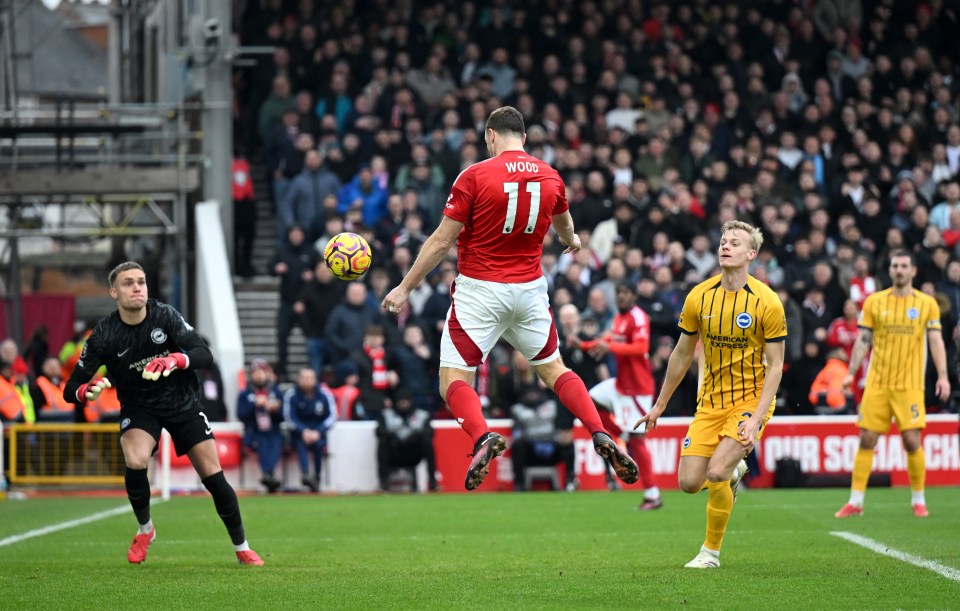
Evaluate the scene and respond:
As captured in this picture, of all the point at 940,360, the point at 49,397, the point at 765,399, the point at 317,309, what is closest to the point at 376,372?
the point at 317,309

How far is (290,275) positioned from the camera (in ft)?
68.5

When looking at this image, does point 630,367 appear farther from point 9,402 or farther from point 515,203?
point 9,402

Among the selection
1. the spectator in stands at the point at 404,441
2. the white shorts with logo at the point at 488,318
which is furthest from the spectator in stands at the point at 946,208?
the white shorts with logo at the point at 488,318

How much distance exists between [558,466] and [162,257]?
9353 mm

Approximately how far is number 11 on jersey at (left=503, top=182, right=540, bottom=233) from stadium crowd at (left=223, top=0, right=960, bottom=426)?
9899 millimetres

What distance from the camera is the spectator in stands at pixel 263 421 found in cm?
1875

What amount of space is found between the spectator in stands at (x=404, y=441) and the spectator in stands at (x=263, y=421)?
134cm

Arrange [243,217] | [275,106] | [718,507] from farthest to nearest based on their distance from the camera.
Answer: [275,106]
[243,217]
[718,507]

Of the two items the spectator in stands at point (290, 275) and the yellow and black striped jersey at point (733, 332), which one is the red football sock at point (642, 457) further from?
the spectator in stands at point (290, 275)

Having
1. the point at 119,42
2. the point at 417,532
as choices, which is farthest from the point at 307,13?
the point at 417,532

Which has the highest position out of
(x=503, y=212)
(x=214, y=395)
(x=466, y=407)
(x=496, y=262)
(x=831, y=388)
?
(x=503, y=212)

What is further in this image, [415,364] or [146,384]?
[415,364]

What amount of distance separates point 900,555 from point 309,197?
13.5 m

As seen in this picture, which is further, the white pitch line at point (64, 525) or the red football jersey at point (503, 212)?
the white pitch line at point (64, 525)
